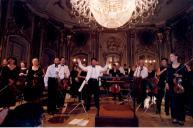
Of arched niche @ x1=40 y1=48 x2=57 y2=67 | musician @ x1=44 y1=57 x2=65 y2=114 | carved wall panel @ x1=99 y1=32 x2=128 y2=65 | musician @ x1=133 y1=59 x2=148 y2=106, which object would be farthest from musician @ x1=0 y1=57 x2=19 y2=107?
carved wall panel @ x1=99 y1=32 x2=128 y2=65

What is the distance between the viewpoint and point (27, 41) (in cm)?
1036

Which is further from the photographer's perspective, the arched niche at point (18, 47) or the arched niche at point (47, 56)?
the arched niche at point (47, 56)

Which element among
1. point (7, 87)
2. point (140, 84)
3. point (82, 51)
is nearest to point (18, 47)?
point (7, 87)

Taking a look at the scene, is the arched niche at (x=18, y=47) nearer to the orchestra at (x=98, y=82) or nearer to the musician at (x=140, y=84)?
the orchestra at (x=98, y=82)

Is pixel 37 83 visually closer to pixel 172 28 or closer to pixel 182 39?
pixel 182 39

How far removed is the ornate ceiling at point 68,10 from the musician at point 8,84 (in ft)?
20.5

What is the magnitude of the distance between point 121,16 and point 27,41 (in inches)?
268

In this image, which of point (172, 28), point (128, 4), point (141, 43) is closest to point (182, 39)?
point (172, 28)

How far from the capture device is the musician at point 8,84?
4715 mm

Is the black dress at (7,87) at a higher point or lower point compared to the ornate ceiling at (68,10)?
lower

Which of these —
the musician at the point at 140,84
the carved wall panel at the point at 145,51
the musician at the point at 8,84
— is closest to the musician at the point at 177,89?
the musician at the point at 140,84

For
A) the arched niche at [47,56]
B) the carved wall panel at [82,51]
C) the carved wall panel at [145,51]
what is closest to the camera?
the arched niche at [47,56]

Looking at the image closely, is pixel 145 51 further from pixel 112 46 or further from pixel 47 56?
pixel 47 56

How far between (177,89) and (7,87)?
14.1 ft
